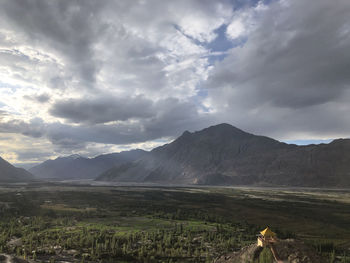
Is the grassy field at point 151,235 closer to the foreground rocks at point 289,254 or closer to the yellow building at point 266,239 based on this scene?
the foreground rocks at point 289,254

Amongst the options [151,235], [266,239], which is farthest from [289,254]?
[151,235]

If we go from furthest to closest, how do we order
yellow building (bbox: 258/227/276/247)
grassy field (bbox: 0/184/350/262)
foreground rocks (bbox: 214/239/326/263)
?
grassy field (bbox: 0/184/350/262) < yellow building (bbox: 258/227/276/247) < foreground rocks (bbox: 214/239/326/263)

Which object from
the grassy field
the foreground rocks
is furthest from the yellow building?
the grassy field

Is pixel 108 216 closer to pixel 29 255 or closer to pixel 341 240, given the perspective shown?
pixel 29 255

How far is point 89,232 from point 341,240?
1921 inches

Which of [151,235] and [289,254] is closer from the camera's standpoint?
[289,254]

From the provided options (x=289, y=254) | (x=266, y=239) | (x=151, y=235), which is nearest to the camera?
(x=289, y=254)

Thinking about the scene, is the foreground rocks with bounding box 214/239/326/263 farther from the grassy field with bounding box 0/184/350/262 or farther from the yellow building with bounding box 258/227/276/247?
the grassy field with bounding box 0/184/350/262

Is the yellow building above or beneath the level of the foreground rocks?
above

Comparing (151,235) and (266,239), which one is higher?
(266,239)

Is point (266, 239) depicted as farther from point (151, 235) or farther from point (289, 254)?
point (151, 235)

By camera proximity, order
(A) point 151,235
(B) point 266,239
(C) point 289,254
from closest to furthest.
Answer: (C) point 289,254, (B) point 266,239, (A) point 151,235

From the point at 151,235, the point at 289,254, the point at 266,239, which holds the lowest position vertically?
the point at 151,235

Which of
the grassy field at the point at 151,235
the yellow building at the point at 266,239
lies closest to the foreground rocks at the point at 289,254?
the yellow building at the point at 266,239
